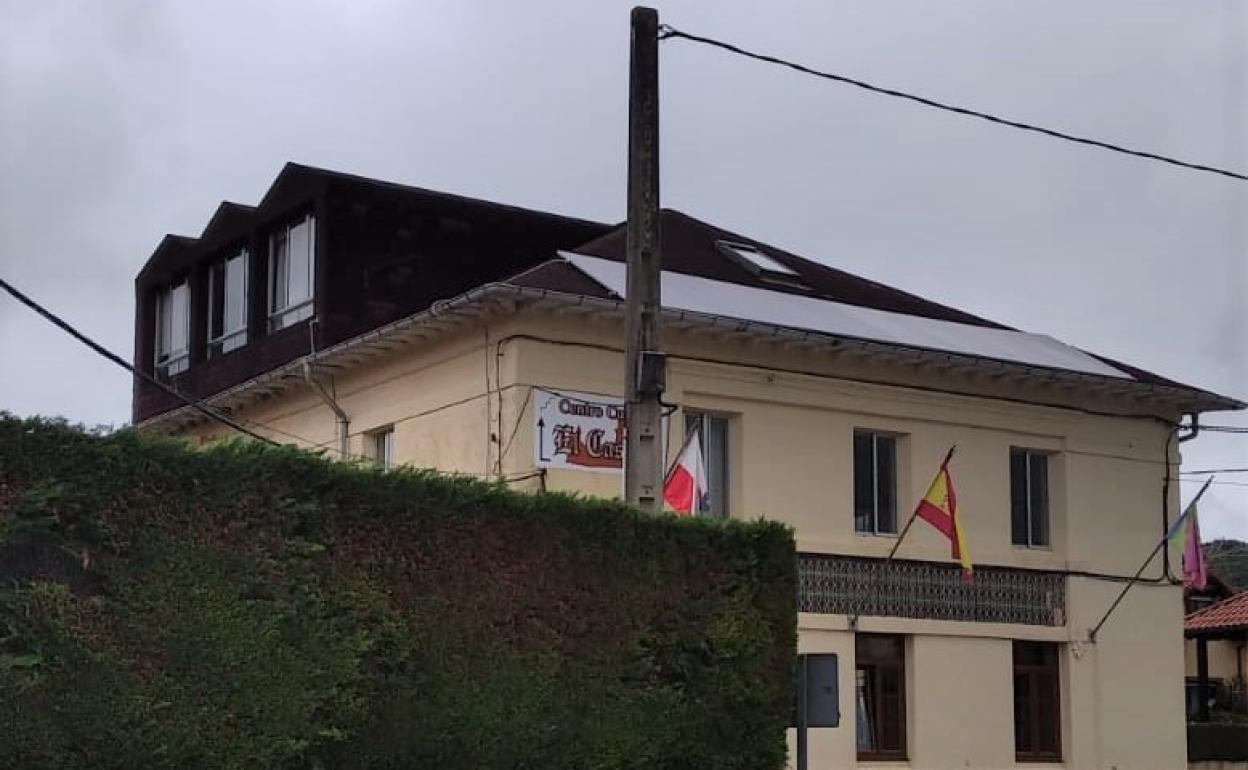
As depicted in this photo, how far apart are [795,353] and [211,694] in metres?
14.4

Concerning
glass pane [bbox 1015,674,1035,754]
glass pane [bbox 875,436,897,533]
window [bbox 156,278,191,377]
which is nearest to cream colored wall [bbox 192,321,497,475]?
window [bbox 156,278,191,377]

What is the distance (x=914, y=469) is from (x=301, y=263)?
919 cm

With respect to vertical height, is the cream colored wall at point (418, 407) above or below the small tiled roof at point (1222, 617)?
above

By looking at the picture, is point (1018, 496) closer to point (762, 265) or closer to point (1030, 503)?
point (1030, 503)

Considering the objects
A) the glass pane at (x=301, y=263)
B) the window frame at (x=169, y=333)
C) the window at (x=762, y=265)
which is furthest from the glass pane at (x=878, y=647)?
the window frame at (x=169, y=333)

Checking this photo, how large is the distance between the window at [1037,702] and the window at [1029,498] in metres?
1.55

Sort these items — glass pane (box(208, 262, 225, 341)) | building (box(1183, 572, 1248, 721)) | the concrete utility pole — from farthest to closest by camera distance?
building (box(1183, 572, 1248, 721)) < glass pane (box(208, 262, 225, 341)) < the concrete utility pole

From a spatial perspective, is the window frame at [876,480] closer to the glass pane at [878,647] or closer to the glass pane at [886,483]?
the glass pane at [886,483]

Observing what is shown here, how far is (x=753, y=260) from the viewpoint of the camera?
2789 centimetres

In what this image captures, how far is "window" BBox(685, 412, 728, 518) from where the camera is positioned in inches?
942

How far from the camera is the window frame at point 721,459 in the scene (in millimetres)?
23891

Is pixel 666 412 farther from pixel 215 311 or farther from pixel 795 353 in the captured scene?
pixel 215 311

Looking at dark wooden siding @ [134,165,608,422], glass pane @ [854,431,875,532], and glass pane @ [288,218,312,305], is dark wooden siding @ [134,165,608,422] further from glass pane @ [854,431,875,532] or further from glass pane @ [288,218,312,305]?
glass pane @ [854,431,875,532]

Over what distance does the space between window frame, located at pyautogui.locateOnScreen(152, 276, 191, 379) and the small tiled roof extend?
824 inches
